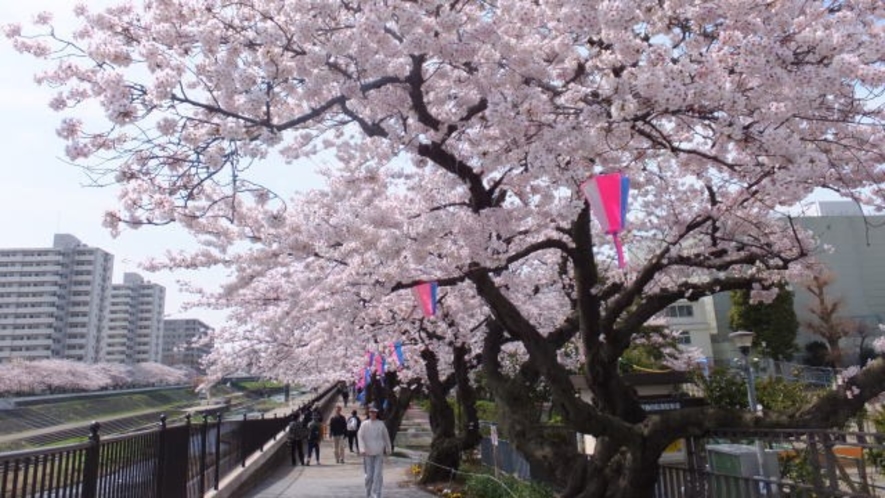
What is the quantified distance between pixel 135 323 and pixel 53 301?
35.3 meters

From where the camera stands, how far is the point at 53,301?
11469cm

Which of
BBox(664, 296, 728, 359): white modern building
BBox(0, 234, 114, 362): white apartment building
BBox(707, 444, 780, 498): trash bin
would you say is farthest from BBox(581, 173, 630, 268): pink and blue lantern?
BBox(0, 234, 114, 362): white apartment building

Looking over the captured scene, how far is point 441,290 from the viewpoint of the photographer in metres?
13.8

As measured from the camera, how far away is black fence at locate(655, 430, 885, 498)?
534cm

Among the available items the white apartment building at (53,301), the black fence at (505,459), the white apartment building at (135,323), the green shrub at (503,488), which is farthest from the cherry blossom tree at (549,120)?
the white apartment building at (135,323)

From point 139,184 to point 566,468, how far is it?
6.17 metres

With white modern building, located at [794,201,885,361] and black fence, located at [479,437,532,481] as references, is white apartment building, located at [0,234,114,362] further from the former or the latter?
black fence, located at [479,437,532,481]

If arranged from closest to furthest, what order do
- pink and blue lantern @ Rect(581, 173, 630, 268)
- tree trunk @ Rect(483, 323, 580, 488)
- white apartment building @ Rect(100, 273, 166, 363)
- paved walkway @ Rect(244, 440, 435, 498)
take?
1. pink and blue lantern @ Rect(581, 173, 630, 268)
2. tree trunk @ Rect(483, 323, 580, 488)
3. paved walkway @ Rect(244, 440, 435, 498)
4. white apartment building @ Rect(100, 273, 166, 363)

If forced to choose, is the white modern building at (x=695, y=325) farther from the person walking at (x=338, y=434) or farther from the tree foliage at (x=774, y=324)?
the person walking at (x=338, y=434)

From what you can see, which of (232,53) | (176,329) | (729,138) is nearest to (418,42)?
(232,53)

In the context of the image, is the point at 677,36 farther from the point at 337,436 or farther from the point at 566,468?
the point at 337,436

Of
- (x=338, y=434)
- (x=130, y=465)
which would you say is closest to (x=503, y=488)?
(x=130, y=465)

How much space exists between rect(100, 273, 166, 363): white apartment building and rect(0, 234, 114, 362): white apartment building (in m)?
21.7

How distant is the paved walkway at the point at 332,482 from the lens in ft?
43.8
